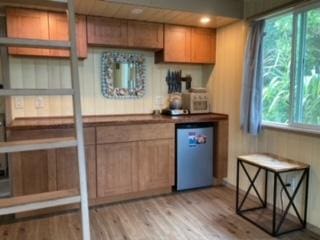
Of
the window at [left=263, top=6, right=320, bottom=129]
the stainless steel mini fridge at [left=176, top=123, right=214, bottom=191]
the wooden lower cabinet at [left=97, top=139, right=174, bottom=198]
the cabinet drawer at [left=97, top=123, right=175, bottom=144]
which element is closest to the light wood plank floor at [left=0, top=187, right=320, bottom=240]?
the wooden lower cabinet at [left=97, top=139, right=174, bottom=198]

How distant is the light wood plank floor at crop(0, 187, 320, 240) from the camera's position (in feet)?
8.14

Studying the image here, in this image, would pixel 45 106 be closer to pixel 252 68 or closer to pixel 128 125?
pixel 128 125

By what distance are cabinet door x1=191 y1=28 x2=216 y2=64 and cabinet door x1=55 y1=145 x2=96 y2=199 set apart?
1897 mm

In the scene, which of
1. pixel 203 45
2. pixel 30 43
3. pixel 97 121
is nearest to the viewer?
pixel 30 43

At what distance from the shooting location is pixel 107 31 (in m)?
3.25

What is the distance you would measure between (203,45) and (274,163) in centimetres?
194

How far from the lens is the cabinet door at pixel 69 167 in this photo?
9.44ft

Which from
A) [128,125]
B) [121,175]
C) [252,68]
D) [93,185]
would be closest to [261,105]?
[252,68]

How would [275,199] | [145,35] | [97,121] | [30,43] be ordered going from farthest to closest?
[145,35] → [97,121] → [275,199] → [30,43]

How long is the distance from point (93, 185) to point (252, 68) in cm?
222

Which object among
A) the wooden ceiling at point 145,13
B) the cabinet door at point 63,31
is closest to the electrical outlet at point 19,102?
the cabinet door at point 63,31

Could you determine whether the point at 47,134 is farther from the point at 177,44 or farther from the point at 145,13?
the point at 177,44

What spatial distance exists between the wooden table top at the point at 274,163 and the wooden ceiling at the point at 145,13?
1.70 meters

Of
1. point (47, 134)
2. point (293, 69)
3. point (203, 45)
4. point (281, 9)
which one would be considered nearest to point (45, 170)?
point (47, 134)
